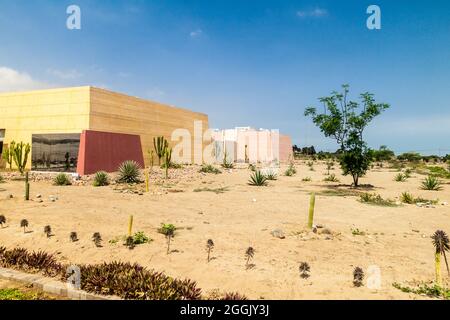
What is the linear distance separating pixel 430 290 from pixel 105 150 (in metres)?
23.2

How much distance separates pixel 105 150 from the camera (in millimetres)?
24516

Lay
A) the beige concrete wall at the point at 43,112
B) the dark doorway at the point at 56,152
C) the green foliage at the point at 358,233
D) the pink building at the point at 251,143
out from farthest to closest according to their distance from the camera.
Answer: the pink building at the point at 251,143
the beige concrete wall at the point at 43,112
the dark doorway at the point at 56,152
the green foliage at the point at 358,233

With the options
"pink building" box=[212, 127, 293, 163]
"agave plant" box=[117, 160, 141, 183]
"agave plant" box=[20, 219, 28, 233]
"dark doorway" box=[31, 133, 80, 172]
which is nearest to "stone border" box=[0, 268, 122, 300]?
"agave plant" box=[20, 219, 28, 233]

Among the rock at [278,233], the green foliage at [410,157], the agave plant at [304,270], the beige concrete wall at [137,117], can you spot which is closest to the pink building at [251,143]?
the beige concrete wall at [137,117]

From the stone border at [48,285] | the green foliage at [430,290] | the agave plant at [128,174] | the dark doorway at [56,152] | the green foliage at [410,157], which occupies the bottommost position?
the green foliage at [430,290]

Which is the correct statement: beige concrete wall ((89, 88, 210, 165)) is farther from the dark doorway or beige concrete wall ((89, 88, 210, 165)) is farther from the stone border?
the stone border

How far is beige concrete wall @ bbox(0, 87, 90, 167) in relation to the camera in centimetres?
2369

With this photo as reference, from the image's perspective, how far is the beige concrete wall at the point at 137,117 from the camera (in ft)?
80.1

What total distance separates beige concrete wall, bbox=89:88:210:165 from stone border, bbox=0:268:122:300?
1983cm

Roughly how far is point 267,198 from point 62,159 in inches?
632

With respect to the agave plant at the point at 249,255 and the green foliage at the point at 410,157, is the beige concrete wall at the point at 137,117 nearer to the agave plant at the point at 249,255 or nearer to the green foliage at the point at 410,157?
the agave plant at the point at 249,255

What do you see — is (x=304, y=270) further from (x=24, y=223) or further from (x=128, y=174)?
(x=128, y=174)

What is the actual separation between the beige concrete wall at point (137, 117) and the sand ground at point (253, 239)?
12793 mm
